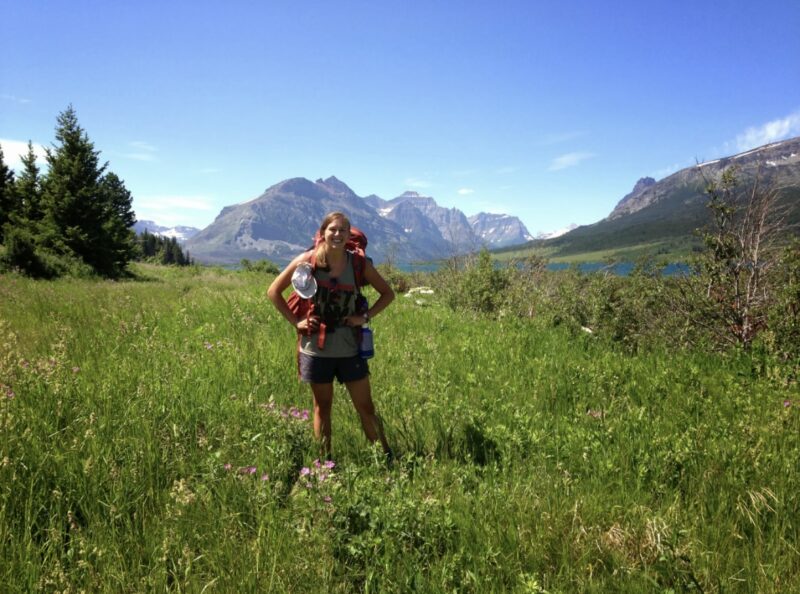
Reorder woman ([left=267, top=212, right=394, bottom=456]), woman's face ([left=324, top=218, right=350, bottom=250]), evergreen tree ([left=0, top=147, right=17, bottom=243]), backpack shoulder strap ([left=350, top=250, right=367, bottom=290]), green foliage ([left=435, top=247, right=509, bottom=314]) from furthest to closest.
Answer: evergreen tree ([left=0, top=147, right=17, bottom=243]) → green foliage ([left=435, top=247, right=509, bottom=314]) → backpack shoulder strap ([left=350, top=250, right=367, bottom=290]) → woman ([left=267, top=212, right=394, bottom=456]) → woman's face ([left=324, top=218, right=350, bottom=250])

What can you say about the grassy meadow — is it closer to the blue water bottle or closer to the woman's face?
the blue water bottle

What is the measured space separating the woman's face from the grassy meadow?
161cm

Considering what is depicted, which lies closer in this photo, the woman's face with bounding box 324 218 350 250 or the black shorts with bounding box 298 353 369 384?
the woman's face with bounding box 324 218 350 250

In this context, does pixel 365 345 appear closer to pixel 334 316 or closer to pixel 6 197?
pixel 334 316

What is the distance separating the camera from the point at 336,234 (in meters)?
3.62

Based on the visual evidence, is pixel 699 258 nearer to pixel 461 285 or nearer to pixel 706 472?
pixel 706 472

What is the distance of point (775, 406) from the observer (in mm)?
4555

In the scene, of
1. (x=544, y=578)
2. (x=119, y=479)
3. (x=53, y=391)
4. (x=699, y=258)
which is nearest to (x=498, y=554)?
(x=544, y=578)

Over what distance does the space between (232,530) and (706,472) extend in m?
3.54

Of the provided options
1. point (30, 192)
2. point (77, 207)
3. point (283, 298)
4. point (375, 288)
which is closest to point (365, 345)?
point (375, 288)

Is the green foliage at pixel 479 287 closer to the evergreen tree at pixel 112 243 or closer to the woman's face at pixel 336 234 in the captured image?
the woman's face at pixel 336 234

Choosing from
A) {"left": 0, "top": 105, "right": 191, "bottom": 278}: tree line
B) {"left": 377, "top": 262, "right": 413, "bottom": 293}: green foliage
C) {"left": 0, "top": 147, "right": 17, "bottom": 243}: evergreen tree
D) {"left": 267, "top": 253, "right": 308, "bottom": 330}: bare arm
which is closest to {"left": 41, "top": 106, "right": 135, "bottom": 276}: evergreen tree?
{"left": 0, "top": 105, "right": 191, "bottom": 278}: tree line

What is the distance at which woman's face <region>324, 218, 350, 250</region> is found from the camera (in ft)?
11.9

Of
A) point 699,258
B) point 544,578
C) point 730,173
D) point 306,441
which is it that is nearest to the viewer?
point 544,578
